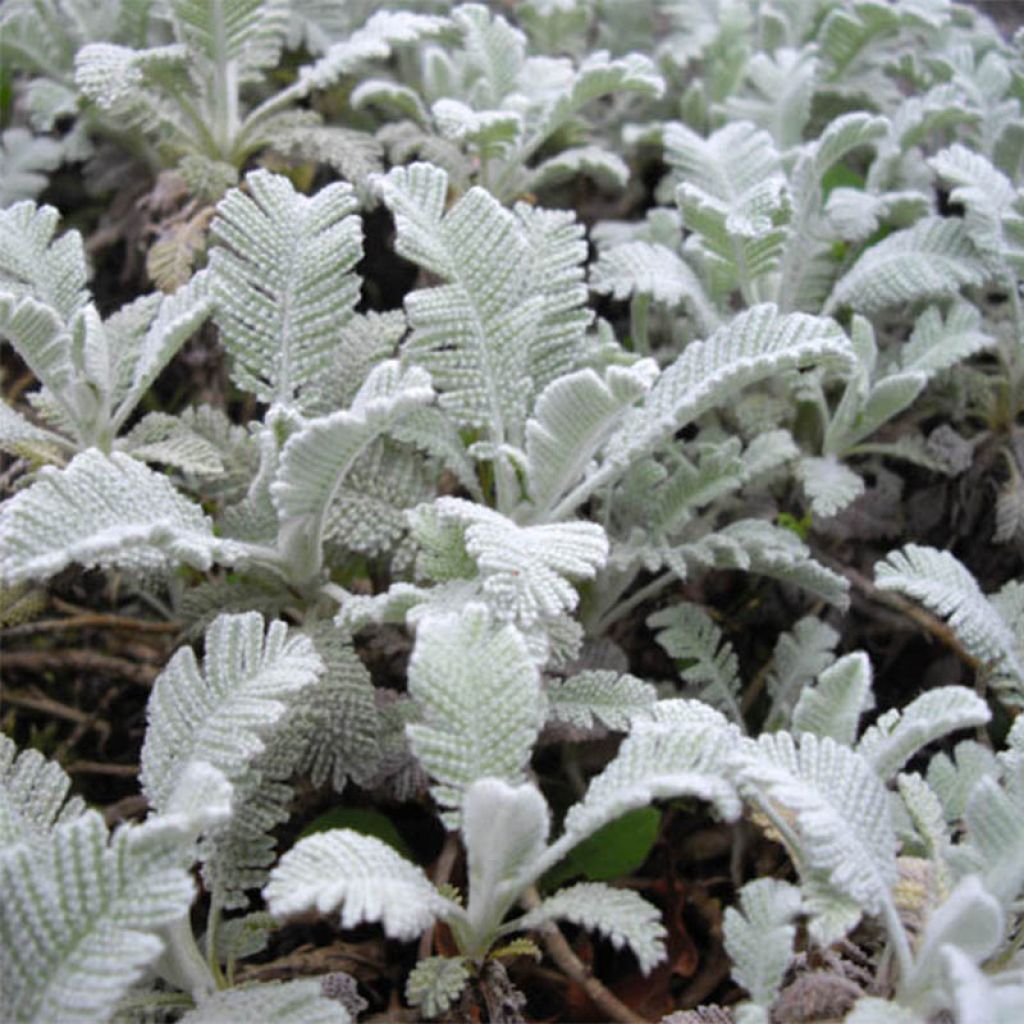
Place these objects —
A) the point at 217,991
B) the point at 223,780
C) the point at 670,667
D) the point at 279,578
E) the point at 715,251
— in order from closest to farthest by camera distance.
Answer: the point at 223,780, the point at 217,991, the point at 279,578, the point at 715,251, the point at 670,667

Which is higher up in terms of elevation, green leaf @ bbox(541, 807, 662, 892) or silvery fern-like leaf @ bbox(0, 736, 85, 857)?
silvery fern-like leaf @ bbox(0, 736, 85, 857)

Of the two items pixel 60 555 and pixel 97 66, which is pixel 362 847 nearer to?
pixel 60 555

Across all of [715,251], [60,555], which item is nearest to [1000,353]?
[715,251]

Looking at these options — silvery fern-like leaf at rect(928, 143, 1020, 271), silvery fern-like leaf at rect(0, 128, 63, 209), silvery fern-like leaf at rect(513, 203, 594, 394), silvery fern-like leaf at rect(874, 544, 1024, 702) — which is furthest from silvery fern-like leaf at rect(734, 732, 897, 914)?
silvery fern-like leaf at rect(0, 128, 63, 209)

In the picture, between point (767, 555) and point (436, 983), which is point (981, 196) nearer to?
point (767, 555)

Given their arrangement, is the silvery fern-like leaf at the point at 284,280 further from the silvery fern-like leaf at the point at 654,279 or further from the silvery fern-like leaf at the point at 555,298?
the silvery fern-like leaf at the point at 654,279

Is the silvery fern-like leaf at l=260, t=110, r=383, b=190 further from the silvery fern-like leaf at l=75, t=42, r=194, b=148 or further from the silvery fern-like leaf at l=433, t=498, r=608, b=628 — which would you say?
the silvery fern-like leaf at l=433, t=498, r=608, b=628
